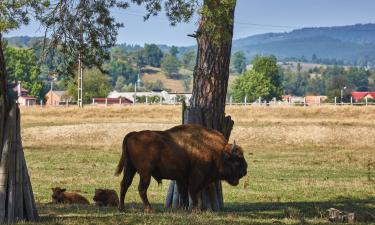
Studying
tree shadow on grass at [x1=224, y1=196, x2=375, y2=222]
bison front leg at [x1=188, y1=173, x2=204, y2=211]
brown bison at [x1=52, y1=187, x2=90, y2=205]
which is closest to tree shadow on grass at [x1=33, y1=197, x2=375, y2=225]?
tree shadow on grass at [x1=224, y1=196, x2=375, y2=222]

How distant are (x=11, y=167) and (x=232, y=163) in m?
5.22

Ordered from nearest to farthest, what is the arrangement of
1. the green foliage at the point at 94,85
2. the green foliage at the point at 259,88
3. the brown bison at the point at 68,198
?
the brown bison at the point at 68,198 < the green foliage at the point at 94,85 < the green foliage at the point at 259,88

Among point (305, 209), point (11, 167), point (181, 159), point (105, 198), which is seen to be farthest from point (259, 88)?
point (11, 167)

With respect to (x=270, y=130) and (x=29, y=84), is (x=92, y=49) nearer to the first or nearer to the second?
Answer: (x=270, y=130)

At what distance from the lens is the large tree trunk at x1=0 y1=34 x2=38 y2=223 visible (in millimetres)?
14539

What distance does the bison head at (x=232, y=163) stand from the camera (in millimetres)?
17375

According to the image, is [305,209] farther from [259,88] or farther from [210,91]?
[259,88]

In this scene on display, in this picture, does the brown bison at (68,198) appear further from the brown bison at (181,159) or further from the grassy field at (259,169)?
the brown bison at (181,159)

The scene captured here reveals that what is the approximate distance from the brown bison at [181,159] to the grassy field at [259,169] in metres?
0.84

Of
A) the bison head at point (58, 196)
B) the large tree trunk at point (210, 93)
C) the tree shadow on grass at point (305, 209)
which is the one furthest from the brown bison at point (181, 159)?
the bison head at point (58, 196)

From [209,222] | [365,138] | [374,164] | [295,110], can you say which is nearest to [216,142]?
[209,222]

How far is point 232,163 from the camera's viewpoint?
1747 cm

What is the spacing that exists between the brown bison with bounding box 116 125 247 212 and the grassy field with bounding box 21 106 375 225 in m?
0.84

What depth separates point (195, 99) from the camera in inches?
773
